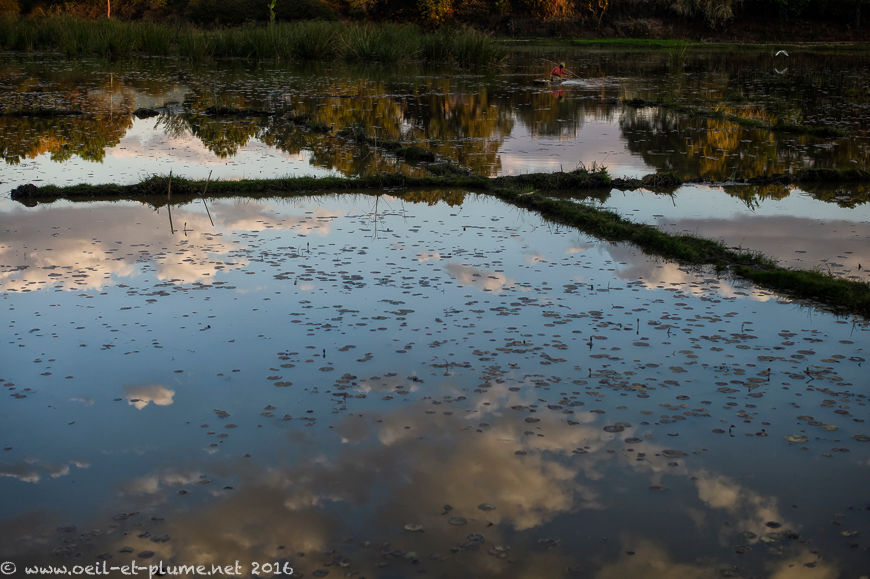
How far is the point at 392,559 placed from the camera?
3.71 meters

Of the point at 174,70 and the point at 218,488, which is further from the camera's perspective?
the point at 174,70

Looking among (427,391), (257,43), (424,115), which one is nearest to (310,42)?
(257,43)

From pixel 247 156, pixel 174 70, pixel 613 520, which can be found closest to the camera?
pixel 613 520

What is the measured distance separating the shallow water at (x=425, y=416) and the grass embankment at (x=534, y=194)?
1.56 feet

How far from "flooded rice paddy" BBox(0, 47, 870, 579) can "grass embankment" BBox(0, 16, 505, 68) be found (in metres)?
20.5

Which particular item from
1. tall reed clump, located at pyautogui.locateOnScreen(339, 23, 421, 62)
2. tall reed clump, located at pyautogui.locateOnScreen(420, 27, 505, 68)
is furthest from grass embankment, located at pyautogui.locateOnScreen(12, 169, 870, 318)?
Result: tall reed clump, located at pyautogui.locateOnScreen(420, 27, 505, 68)

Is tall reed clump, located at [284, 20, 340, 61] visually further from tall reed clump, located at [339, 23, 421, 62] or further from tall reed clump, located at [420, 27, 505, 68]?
tall reed clump, located at [420, 27, 505, 68]

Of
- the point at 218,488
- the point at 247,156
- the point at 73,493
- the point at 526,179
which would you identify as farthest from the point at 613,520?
the point at 247,156

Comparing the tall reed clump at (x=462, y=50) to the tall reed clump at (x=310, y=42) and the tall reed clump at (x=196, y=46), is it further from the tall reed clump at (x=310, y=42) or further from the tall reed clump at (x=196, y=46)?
the tall reed clump at (x=196, y=46)

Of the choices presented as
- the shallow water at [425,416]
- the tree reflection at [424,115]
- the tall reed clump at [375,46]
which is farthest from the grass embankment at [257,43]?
the shallow water at [425,416]

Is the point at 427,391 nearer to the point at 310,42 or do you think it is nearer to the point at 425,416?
the point at 425,416

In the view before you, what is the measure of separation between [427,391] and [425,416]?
0.33 meters

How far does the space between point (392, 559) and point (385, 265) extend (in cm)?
441

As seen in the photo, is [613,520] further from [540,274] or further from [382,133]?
[382,133]
